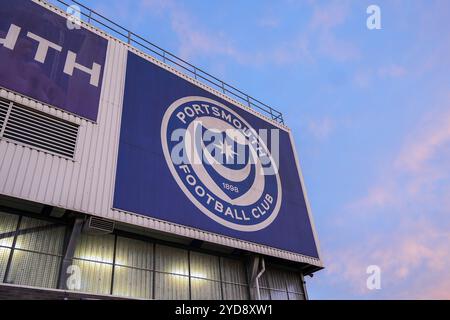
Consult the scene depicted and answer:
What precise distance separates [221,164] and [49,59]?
11.2 meters

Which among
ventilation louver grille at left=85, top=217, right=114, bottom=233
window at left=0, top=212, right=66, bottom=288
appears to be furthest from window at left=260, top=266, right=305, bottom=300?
window at left=0, top=212, right=66, bottom=288

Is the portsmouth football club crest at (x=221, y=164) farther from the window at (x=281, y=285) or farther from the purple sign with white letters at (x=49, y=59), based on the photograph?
the purple sign with white letters at (x=49, y=59)

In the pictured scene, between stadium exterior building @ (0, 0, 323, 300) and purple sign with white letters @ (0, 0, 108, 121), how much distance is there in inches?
2.5

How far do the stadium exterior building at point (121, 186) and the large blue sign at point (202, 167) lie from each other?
86 millimetres

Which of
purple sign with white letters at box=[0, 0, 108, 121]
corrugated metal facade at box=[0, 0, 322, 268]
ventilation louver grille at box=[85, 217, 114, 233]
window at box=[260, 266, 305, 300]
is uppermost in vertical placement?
purple sign with white letters at box=[0, 0, 108, 121]

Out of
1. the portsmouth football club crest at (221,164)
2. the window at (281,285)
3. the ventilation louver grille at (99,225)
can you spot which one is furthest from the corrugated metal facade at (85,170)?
the window at (281,285)

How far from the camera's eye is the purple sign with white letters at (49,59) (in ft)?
53.8

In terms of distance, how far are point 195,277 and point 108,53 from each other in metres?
13.7

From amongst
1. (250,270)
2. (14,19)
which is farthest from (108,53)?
(250,270)

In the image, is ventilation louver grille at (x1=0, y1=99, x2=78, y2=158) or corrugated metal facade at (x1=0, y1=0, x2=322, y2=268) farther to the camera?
ventilation louver grille at (x1=0, y1=99, x2=78, y2=158)

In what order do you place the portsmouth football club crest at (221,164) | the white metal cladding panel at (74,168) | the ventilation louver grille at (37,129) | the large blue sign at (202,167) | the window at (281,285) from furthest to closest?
the window at (281,285) → the portsmouth football club crest at (221,164) → the large blue sign at (202,167) → the ventilation louver grille at (37,129) → the white metal cladding panel at (74,168)

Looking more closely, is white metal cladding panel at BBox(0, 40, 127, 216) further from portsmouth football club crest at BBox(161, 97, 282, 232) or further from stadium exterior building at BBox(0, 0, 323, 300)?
portsmouth football club crest at BBox(161, 97, 282, 232)

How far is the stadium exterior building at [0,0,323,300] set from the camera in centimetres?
1487

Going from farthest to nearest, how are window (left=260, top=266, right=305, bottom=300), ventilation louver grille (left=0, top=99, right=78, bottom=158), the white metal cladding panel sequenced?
1. window (left=260, top=266, right=305, bottom=300)
2. ventilation louver grille (left=0, top=99, right=78, bottom=158)
3. the white metal cladding panel
